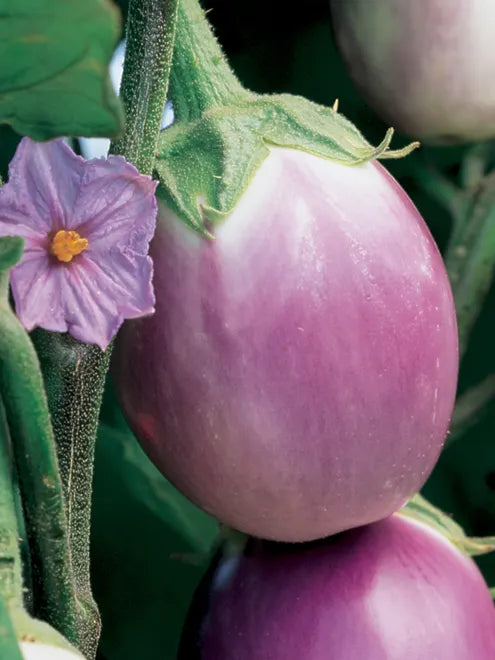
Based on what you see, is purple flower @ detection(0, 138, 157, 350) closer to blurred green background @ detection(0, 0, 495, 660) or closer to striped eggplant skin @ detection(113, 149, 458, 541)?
striped eggplant skin @ detection(113, 149, 458, 541)

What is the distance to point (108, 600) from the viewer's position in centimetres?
46

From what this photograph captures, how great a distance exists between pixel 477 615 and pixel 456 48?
20cm

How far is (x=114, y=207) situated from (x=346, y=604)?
175 millimetres

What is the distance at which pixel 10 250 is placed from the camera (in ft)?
0.68

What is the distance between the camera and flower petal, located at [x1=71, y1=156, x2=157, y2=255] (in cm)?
24

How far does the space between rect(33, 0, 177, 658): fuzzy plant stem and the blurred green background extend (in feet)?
0.54

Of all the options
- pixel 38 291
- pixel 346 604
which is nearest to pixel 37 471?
pixel 38 291

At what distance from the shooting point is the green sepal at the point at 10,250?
0.21 m

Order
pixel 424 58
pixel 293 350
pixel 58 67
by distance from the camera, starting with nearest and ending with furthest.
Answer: pixel 58 67 → pixel 293 350 → pixel 424 58

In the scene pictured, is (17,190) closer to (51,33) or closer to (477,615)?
(51,33)

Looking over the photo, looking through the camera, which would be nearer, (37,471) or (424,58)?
(37,471)

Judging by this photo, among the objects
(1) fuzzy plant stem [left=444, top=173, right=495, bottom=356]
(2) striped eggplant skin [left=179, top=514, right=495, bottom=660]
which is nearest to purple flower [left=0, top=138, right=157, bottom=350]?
(2) striped eggplant skin [left=179, top=514, right=495, bottom=660]

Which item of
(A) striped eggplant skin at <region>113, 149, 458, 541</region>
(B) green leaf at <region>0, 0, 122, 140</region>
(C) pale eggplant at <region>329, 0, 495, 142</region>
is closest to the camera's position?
(B) green leaf at <region>0, 0, 122, 140</region>

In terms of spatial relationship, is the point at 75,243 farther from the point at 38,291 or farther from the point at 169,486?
the point at 169,486
